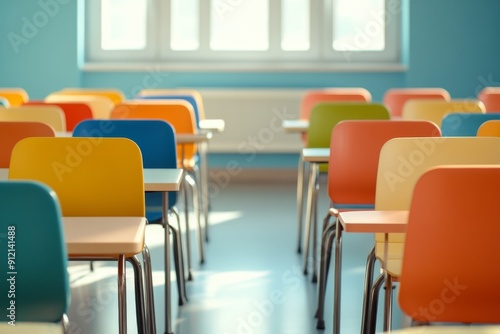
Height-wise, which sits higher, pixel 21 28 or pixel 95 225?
pixel 21 28

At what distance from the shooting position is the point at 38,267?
1.91 m

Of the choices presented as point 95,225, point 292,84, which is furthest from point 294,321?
point 292,84

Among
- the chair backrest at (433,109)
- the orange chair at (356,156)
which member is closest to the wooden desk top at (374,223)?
the orange chair at (356,156)

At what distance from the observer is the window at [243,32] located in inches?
337

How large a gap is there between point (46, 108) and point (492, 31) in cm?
513

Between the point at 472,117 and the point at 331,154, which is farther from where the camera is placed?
the point at 472,117

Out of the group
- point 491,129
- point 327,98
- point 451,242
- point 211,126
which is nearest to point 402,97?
point 327,98

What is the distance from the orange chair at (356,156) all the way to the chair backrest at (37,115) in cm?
156

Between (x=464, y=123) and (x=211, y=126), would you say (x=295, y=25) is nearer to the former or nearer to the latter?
(x=211, y=126)

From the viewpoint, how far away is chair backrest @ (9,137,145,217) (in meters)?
2.69

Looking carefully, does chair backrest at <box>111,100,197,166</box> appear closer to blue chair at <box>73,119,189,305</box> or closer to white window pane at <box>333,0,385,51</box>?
blue chair at <box>73,119,189,305</box>

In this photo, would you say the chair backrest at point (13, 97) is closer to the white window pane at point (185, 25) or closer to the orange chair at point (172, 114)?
the orange chair at point (172, 114)

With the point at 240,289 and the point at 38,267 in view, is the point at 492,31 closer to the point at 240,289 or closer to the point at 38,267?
the point at 240,289

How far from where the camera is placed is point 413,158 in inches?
109
